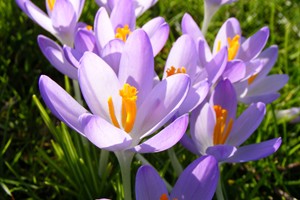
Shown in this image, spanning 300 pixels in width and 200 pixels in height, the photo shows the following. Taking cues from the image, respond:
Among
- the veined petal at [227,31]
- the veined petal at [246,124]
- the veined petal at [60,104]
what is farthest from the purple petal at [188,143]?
the veined petal at [227,31]

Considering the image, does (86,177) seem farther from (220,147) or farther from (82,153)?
(220,147)

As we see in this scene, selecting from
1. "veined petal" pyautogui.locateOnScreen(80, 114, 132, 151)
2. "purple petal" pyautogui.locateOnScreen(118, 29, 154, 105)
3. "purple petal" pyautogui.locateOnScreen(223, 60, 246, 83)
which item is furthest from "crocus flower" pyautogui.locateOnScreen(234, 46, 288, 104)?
"veined petal" pyautogui.locateOnScreen(80, 114, 132, 151)

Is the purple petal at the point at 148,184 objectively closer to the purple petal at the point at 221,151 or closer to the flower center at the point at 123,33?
the purple petal at the point at 221,151

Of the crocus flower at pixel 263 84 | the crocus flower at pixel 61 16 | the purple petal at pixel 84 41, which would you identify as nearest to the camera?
the purple petal at pixel 84 41

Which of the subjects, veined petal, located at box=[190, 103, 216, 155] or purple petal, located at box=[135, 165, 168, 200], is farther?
veined petal, located at box=[190, 103, 216, 155]

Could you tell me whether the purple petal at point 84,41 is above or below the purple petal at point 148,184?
above

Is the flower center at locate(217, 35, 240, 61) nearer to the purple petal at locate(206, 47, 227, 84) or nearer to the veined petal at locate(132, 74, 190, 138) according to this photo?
the purple petal at locate(206, 47, 227, 84)

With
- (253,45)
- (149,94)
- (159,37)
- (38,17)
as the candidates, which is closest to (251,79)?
(253,45)
